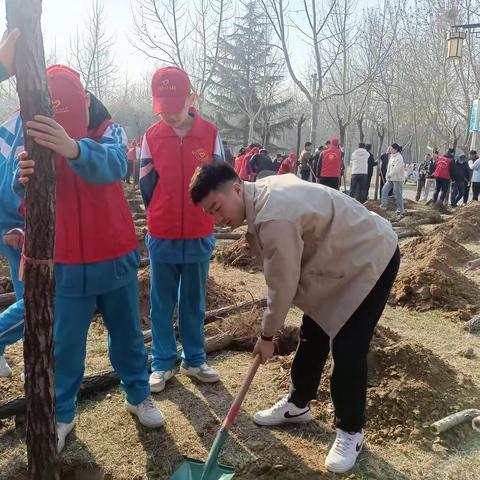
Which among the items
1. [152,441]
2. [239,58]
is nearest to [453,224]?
[152,441]

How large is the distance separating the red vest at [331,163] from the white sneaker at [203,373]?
973 cm

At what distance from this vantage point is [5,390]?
10.8 feet

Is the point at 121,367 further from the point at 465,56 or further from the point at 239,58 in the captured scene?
the point at 239,58

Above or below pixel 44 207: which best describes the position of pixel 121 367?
below

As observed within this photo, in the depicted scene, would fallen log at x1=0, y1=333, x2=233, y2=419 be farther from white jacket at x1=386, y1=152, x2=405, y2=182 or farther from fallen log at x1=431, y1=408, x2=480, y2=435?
white jacket at x1=386, y1=152, x2=405, y2=182

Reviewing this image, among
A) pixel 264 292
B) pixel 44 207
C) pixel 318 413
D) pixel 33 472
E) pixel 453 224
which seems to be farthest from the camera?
pixel 453 224

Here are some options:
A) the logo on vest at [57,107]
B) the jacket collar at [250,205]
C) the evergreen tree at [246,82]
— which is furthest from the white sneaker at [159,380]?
the evergreen tree at [246,82]

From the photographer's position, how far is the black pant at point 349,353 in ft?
7.82

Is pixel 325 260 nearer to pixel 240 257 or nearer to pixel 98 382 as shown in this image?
pixel 98 382

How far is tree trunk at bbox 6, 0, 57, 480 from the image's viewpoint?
1.89 m

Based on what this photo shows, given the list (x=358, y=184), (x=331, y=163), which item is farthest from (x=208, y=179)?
(x=358, y=184)

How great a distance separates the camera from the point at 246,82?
103ft

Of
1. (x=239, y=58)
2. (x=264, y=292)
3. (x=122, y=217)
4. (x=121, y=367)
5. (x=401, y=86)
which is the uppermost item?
(x=239, y=58)

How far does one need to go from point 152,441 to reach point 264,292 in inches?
124
